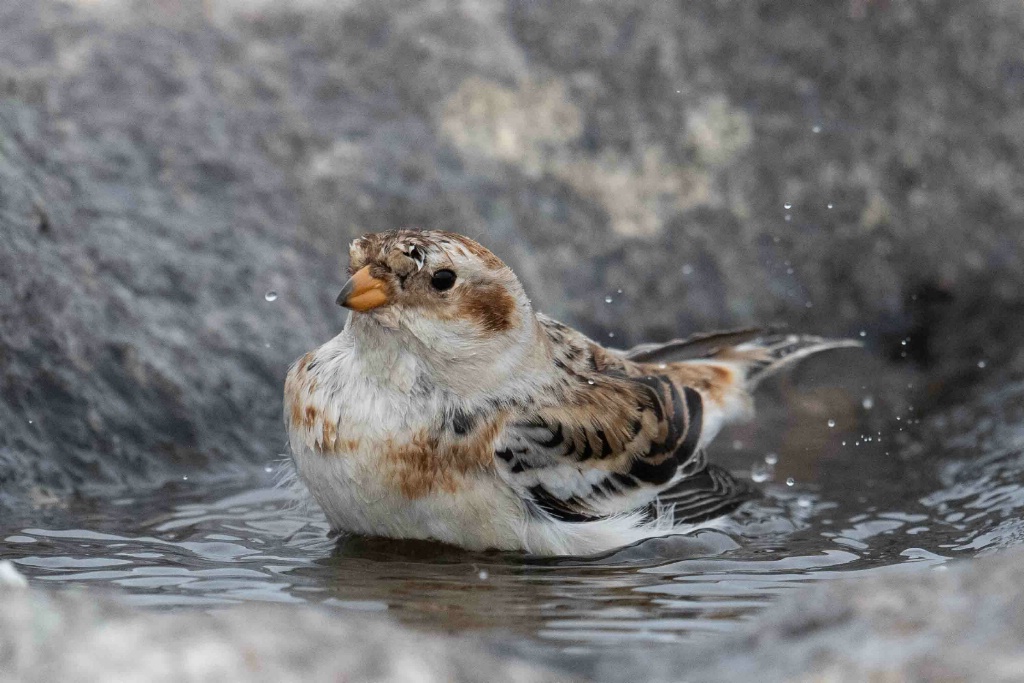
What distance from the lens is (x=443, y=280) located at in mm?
4992

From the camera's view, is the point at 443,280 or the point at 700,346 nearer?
the point at 443,280

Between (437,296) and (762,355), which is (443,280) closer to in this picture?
(437,296)

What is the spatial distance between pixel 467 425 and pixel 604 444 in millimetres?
640

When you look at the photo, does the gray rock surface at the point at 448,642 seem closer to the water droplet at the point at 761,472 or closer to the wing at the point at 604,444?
the wing at the point at 604,444

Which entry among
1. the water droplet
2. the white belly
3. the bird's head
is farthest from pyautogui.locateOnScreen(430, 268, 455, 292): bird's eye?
the water droplet

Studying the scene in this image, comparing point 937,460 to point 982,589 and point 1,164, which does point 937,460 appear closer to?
point 982,589

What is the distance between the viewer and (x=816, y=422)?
7.18 m

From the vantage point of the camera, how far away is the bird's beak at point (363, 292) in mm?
4719

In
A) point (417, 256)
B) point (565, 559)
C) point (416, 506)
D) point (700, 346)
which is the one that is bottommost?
point (565, 559)

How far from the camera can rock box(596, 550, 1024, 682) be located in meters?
2.60

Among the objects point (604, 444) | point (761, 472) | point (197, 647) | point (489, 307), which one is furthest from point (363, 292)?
point (761, 472)

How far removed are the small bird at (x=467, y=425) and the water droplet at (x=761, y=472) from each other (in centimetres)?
66

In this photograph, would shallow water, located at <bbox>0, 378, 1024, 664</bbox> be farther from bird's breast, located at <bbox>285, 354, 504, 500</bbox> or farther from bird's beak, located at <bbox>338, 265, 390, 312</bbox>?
bird's beak, located at <bbox>338, 265, 390, 312</bbox>

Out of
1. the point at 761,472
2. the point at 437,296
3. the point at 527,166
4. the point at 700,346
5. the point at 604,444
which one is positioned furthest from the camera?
the point at 527,166
